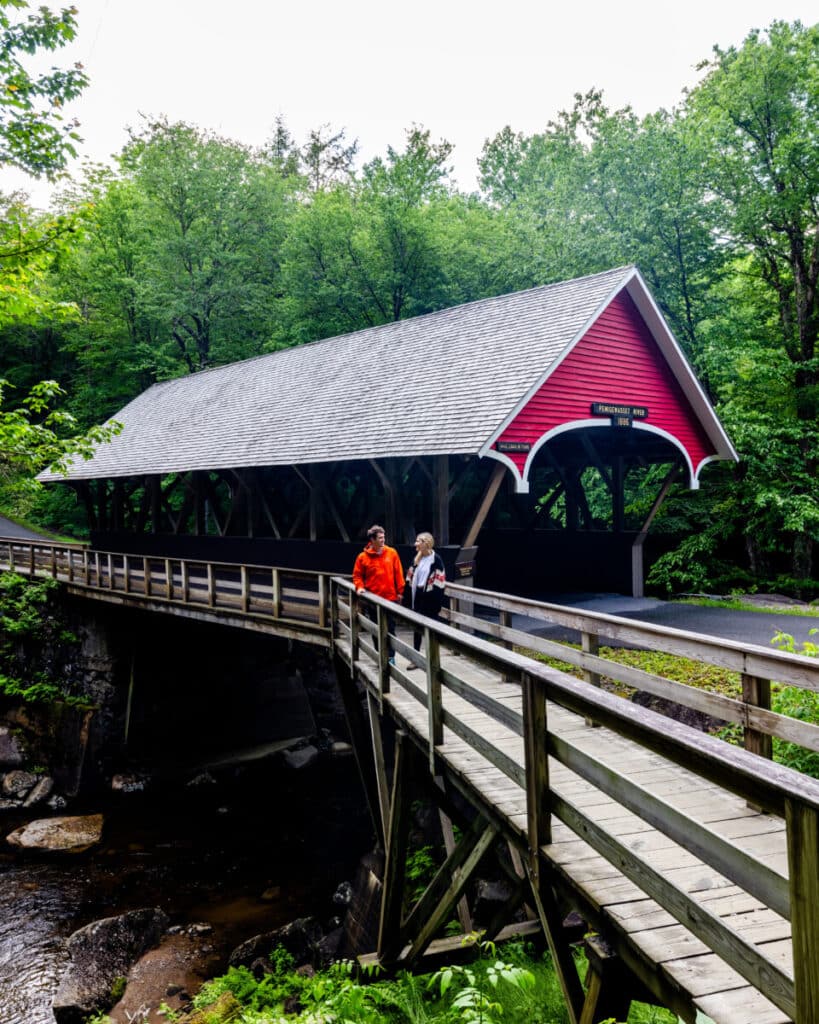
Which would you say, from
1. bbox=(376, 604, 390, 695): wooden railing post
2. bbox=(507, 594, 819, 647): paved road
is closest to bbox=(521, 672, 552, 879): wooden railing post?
bbox=(376, 604, 390, 695): wooden railing post

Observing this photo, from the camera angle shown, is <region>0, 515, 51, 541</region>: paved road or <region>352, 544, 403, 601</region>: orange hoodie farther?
<region>0, 515, 51, 541</region>: paved road

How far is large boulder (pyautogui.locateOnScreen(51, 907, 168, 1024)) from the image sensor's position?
7574 mm

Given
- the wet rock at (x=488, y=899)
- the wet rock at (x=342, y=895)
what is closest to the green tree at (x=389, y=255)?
the wet rock at (x=342, y=895)

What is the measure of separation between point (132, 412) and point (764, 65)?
807 inches

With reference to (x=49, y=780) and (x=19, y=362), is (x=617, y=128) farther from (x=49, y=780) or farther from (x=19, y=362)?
(x=19, y=362)

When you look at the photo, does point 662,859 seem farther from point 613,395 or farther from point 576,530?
point 576,530

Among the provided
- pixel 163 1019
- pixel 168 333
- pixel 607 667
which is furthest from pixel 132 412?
pixel 607 667

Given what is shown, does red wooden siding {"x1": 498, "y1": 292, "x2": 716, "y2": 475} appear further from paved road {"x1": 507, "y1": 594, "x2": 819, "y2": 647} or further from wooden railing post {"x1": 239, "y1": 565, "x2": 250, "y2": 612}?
wooden railing post {"x1": 239, "y1": 565, "x2": 250, "y2": 612}

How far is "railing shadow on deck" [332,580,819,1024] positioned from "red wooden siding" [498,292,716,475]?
575cm

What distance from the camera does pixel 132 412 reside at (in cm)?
2356

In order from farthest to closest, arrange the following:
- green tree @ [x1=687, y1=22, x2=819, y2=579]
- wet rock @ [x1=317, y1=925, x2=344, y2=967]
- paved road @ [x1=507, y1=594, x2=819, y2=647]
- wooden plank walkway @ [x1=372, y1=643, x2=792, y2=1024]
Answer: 1. green tree @ [x1=687, y1=22, x2=819, y2=579]
2. paved road @ [x1=507, y1=594, x2=819, y2=647]
3. wet rock @ [x1=317, y1=925, x2=344, y2=967]
4. wooden plank walkway @ [x1=372, y1=643, x2=792, y2=1024]

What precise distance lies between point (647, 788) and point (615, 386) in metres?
9.67

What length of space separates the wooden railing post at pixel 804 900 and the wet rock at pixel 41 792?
50.4 ft

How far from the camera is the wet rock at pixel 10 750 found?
585 inches
